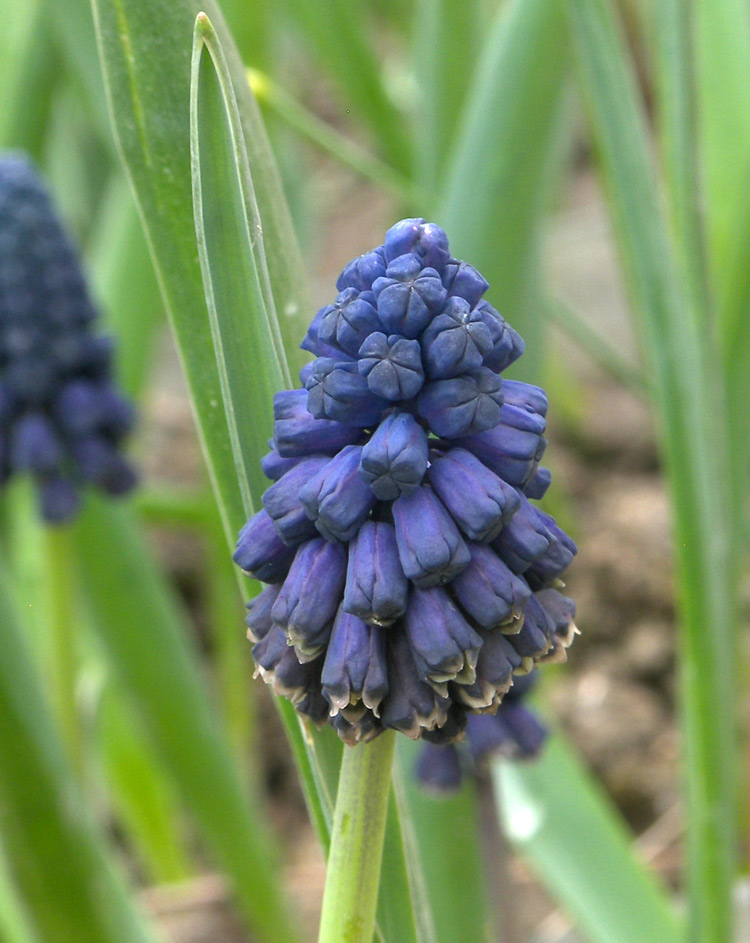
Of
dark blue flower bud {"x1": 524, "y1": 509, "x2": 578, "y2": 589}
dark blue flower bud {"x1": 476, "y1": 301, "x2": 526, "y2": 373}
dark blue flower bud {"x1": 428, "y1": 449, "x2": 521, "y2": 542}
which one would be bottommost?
dark blue flower bud {"x1": 524, "y1": 509, "x2": 578, "y2": 589}

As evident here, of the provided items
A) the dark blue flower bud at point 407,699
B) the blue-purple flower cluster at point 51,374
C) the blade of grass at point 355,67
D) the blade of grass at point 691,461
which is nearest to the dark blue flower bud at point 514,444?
the dark blue flower bud at point 407,699

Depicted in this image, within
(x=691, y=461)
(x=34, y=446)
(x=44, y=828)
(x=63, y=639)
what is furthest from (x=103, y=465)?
(x=691, y=461)

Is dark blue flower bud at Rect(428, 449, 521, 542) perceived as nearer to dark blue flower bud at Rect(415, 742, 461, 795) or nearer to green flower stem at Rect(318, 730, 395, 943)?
green flower stem at Rect(318, 730, 395, 943)

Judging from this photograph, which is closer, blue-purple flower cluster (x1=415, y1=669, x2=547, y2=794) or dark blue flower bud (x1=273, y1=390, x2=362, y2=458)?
dark blue flower bud (x1=273, y1=390, x2=362, y2=458)

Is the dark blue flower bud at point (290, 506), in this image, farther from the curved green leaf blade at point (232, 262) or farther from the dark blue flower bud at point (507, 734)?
the dark blue flower bud at point (507, 734)

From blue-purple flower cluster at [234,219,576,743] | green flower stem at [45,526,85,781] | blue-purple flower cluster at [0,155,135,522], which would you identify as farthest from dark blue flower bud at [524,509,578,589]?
green flower stem at [45,526,85,781]

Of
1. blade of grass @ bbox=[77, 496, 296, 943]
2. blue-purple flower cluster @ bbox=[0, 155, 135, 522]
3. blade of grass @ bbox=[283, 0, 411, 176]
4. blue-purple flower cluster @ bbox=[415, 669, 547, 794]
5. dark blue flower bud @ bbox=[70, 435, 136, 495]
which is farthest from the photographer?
blade of grass @ bbox=[283, 0, 411, 176]

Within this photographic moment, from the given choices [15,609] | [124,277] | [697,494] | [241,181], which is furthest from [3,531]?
[241,181]
